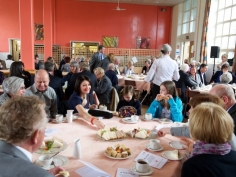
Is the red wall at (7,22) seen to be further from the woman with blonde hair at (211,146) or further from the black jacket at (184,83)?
the woman with blonde hair at (211,146)

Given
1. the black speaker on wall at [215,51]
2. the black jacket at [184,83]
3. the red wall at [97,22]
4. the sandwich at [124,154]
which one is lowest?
the sandwich at [124,154]

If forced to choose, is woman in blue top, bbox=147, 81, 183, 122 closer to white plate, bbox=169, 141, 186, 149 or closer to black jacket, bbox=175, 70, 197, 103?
white plate, bbox=169, 141, 186, 149

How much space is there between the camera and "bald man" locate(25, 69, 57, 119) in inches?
115

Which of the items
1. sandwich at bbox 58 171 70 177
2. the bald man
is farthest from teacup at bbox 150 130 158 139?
the bald man

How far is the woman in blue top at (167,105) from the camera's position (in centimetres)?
296

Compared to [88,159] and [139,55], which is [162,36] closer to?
[139,55]

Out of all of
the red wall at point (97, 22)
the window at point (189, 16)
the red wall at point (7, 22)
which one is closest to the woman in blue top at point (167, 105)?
the window at point (189, 16)

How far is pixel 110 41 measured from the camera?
1249 cm

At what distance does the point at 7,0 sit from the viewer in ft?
36.1

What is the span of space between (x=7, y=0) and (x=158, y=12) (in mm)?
8160

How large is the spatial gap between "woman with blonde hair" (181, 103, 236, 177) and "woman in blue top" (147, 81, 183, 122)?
1.57 meters

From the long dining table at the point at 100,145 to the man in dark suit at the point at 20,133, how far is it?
17.4 inches

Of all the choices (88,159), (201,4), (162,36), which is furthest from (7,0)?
(88,159)

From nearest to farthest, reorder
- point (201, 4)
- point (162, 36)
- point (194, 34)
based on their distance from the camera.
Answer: point (201, 4) → point (194, 34) → point (162, 36)
